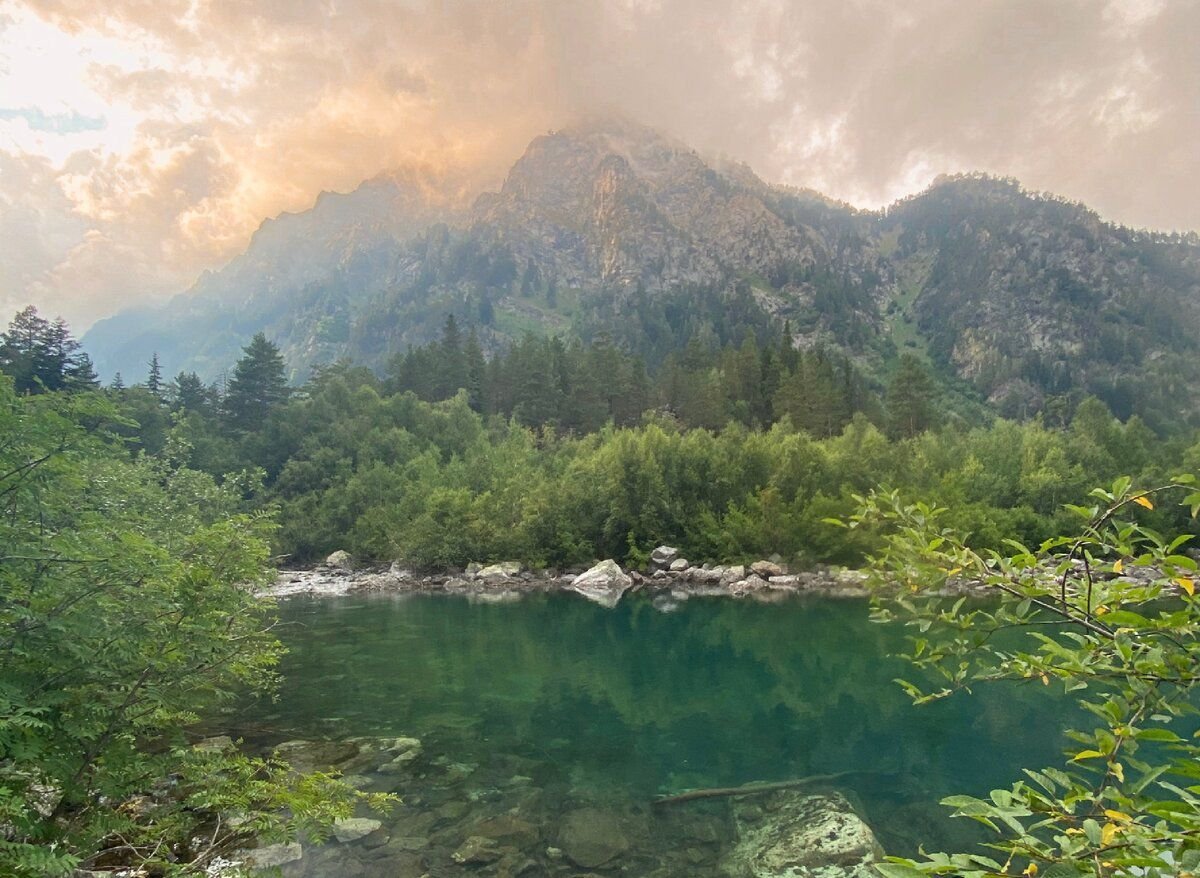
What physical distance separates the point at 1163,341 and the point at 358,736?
204094mm

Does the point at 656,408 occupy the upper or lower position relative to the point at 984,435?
upper

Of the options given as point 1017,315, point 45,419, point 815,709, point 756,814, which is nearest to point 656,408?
point 815,709

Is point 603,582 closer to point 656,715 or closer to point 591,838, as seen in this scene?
point 656,715

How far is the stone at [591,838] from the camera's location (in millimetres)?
10820

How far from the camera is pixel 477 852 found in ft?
35.9

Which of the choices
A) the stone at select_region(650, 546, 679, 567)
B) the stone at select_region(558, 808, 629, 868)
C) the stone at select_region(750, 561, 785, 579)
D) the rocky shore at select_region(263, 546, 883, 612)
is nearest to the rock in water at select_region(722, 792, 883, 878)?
the stone at select_region(558, 808, 629, 868)

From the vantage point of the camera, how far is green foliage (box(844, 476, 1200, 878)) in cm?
202

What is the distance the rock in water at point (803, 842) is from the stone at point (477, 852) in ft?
13.2

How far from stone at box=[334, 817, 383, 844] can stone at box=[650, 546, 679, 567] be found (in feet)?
135

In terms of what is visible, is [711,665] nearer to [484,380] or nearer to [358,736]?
[358,736]

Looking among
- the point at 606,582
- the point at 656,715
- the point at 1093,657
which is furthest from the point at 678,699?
the point at 606,582

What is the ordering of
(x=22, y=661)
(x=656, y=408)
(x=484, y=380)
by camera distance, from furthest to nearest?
(x=484, y=380), (x=656, y=408), (x=22, y=661)

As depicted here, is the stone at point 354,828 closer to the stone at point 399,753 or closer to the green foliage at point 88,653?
the stone at point 399,753

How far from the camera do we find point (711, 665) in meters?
24.7
